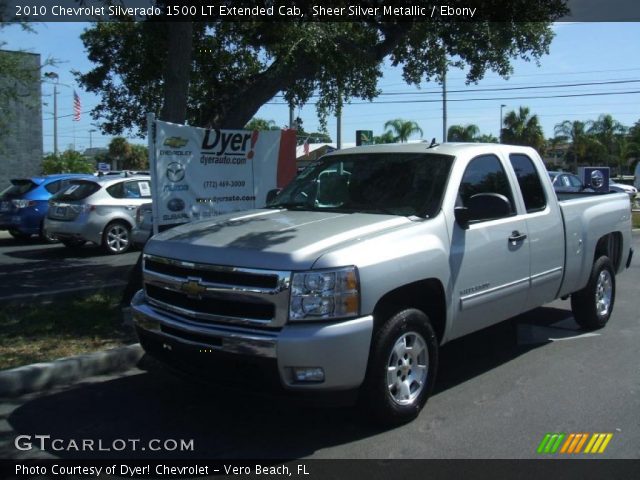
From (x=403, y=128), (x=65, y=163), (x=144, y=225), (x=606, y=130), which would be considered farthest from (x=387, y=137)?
(x=606, y=130)

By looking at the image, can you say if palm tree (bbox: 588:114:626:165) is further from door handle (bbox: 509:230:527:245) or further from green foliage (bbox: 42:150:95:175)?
door handle (bbox: 509:230:527:245)

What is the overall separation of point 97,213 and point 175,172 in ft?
20.1

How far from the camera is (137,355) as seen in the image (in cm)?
596

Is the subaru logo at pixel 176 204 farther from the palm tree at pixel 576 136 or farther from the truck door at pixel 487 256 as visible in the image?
the palm tree at pixel 576 136

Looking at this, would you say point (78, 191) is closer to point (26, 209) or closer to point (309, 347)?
point (26, 209)

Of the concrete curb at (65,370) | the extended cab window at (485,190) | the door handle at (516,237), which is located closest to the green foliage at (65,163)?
the concrete curb at (65,370)

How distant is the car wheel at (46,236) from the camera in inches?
536

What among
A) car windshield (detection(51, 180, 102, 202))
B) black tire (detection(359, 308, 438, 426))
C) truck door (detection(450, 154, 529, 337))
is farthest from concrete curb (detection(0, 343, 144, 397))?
car windshield (detection(51, 180, 102, 202))

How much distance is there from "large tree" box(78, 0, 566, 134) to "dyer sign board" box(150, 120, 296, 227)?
43 centimetres

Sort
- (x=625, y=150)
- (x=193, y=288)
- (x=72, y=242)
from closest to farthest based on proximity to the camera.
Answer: (x=193, y=288)
(x=72, y=242)
(x=625, y=150)

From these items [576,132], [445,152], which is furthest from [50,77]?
[576,132]

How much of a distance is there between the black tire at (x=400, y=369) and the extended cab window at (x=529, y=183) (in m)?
1.96

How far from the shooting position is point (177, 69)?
7.59 metres

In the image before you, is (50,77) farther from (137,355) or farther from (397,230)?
(397,230)
